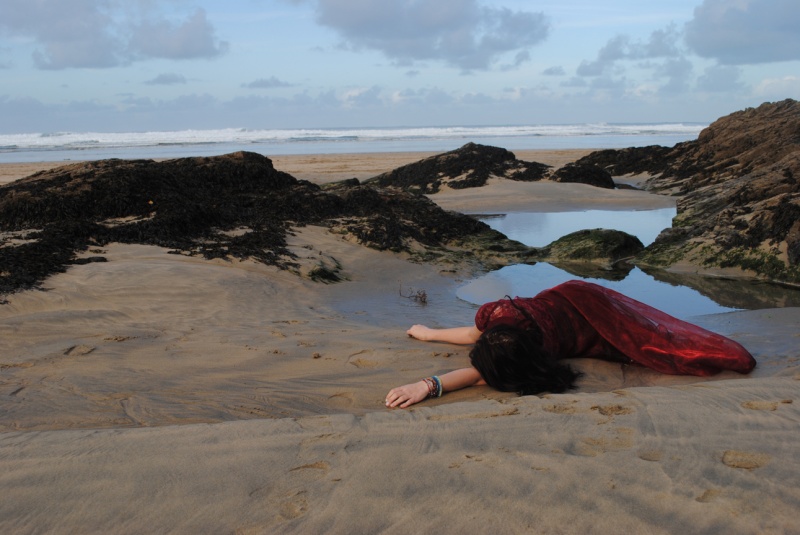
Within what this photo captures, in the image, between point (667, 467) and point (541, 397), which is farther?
point (541, 397)

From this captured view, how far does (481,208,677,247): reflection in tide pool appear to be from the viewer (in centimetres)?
1161

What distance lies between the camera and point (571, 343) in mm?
4379

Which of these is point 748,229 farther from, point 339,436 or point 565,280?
point 339,436

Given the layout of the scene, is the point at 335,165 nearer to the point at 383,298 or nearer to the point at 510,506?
the point at 383,298

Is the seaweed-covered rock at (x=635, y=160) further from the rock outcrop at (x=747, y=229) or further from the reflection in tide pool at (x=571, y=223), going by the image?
the rock outcrop at (x=747, y=229)

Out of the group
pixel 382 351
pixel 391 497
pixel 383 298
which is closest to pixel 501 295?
pixel 383 298

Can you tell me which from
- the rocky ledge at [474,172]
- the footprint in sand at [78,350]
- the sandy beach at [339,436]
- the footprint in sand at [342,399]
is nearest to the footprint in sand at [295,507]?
the sandy beach at [339,436]

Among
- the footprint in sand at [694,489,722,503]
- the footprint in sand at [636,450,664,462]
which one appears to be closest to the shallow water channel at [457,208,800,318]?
the footprint in sand at [636,450,664,462]

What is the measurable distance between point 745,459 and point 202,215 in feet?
23.5

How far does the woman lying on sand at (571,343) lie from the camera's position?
3.82 meters

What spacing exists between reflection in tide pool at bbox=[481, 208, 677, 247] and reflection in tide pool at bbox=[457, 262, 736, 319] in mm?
2142

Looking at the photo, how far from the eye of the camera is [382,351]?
15.3 feet

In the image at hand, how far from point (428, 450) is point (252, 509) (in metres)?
0.77

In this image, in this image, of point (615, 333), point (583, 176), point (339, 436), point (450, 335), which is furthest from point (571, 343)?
point (583, 176)
